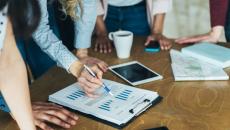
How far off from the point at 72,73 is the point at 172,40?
55cm

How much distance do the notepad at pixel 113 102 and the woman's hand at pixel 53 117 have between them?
0.05m

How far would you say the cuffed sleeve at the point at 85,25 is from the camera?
156 centimetres

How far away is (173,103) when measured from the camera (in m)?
1.11

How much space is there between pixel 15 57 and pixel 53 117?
21 centimetres

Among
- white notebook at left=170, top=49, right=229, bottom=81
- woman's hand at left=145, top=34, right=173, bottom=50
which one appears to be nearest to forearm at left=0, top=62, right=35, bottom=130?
white notebook at left=170, top=49, right=229, bottom=81

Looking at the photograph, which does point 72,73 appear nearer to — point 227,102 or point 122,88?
point 122,88

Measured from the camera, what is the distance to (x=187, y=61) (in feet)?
4.62

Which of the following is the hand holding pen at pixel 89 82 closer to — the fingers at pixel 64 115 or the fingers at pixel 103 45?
the fingers at pixel 64 115

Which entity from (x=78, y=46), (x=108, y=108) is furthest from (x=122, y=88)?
(x=78, y=46)

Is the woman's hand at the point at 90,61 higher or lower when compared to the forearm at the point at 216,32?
higher

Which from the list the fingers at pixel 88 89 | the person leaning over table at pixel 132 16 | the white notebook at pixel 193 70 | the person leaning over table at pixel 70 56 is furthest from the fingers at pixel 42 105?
the person leaning over table at pixel 132 16

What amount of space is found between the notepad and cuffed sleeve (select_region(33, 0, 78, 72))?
13 centimetres

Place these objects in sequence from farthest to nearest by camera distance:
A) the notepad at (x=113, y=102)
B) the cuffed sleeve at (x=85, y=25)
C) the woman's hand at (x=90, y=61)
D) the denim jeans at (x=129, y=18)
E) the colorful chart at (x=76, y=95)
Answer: the denim jeans at (x=129, y=18)
the cuffed sleeve at (x=85, y=25)
the woman's hand at (x=90, y=61)
the colorful chart at (x=76, y=95)
the notepad at (x=113, y=102)

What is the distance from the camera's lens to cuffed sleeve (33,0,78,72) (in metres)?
1.33
